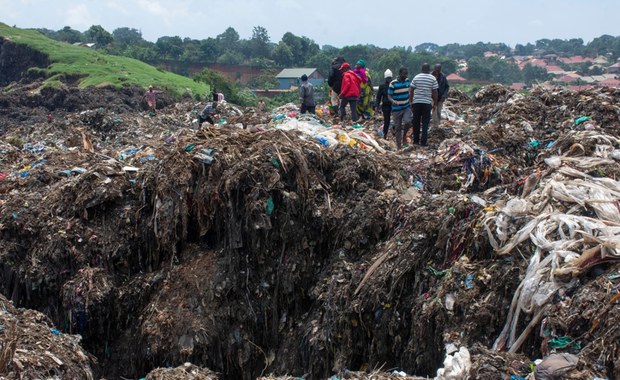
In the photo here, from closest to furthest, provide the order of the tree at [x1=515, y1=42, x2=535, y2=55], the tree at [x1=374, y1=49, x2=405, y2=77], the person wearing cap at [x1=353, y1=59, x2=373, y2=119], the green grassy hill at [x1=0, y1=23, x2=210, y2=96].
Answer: the person wearing cap at [x1=353, y1=59, x2=373, y2=119] < the green grassy hill at [x1=0, y1=23, x2=210, y2=96] < the tree at [x1=374, y1=49, x2=405, y2=77] < the tree at [x1=515, y1=42, x2=535, y2=55]

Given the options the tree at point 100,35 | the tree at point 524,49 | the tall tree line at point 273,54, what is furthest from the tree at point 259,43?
the tree at point 524,49

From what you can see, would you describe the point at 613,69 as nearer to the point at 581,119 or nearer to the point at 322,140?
the point at 581,119

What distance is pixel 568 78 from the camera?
2370 inches

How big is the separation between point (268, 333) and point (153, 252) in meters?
1.68

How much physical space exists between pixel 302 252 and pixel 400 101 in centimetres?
350

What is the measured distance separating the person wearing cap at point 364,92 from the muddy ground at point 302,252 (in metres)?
2.72

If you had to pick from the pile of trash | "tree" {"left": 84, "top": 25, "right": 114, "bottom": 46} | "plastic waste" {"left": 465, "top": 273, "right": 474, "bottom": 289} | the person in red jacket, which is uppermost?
"tree" {"left": 84, "top": 25, "right": 114, "bottom": 46}

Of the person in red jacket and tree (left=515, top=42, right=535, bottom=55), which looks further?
tree (left=515, top=42, right=535, bottom=55)

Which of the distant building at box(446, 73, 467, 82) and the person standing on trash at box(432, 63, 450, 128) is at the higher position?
the person standing on trash at box(432, 63, 450, 128)

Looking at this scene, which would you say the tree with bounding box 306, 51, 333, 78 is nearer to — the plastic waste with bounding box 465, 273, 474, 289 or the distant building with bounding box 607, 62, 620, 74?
the distant building with bounding box 607, 62, 620, 74

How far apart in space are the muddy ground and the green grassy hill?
22081 mm

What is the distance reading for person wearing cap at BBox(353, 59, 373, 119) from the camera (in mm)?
11719

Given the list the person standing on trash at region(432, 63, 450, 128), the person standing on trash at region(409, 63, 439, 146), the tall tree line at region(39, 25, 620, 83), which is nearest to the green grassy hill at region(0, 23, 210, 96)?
the tall tree line at region(39, 25, 620, 83)

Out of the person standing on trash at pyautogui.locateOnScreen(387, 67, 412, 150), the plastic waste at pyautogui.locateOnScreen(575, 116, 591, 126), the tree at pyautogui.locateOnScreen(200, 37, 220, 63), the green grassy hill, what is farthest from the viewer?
the tree at pyautogui.locateOnScreen(200, 37, 220, 63)
